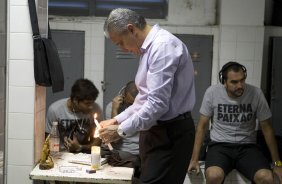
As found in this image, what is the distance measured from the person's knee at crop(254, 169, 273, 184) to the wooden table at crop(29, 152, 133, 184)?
4.63ft

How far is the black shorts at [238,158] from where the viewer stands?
354cm

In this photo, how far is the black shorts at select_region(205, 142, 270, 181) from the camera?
3.54 meters

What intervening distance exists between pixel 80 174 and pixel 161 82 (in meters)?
0.81

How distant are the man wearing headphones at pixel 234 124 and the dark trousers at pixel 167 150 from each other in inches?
58.0

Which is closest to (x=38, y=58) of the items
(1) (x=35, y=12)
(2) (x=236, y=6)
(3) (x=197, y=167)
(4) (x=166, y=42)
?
(1) (x=35, y=12)

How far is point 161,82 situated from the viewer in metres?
1.99

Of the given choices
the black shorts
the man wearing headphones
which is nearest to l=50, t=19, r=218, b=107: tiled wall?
the man wearing headphones

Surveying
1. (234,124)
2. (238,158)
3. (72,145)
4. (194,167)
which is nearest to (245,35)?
(234,124)

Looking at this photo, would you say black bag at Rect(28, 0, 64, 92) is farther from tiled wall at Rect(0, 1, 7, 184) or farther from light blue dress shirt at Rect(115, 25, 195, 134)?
light blue dress shirt at Rect(115, 25, 195, 134)

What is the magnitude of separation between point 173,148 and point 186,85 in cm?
35

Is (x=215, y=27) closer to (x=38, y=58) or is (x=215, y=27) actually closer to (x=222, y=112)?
(x=222, y=112)

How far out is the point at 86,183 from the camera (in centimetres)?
255

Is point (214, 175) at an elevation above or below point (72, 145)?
below

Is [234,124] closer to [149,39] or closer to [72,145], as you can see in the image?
[72,145]
